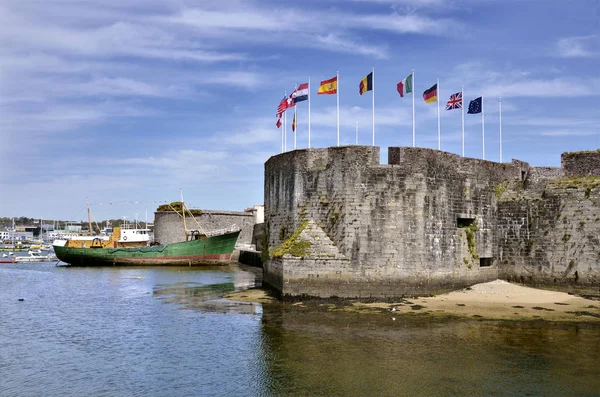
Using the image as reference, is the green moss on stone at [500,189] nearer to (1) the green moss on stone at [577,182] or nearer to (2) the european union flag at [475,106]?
(1) the green moss on stone at [577,182]

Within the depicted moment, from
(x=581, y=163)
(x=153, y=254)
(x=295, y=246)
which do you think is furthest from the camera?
(x=153, y=254)

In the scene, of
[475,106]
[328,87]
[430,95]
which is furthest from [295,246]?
[475,106]

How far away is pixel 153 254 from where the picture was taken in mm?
46375

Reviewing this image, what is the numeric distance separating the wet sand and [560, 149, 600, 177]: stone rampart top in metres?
5.57

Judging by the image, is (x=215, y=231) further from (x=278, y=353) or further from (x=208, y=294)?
(x=278, y=353)

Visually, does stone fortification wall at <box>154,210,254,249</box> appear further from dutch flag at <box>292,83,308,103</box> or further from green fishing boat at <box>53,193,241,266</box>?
dutch flag at <box>292,83,308,103</box>

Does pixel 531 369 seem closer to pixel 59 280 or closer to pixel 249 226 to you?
pixel 59 280

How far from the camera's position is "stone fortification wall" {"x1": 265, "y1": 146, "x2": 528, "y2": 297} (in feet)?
66.8

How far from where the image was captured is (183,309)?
66.1 ft

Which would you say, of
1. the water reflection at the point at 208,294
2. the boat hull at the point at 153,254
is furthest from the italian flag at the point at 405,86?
the boat hull at the point at 153,254

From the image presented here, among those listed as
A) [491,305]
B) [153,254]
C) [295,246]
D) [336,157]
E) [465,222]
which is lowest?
[491,305]

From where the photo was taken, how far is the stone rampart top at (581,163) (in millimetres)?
22953

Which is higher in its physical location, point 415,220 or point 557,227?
point 415,220

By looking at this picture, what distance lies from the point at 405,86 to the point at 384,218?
595cm
